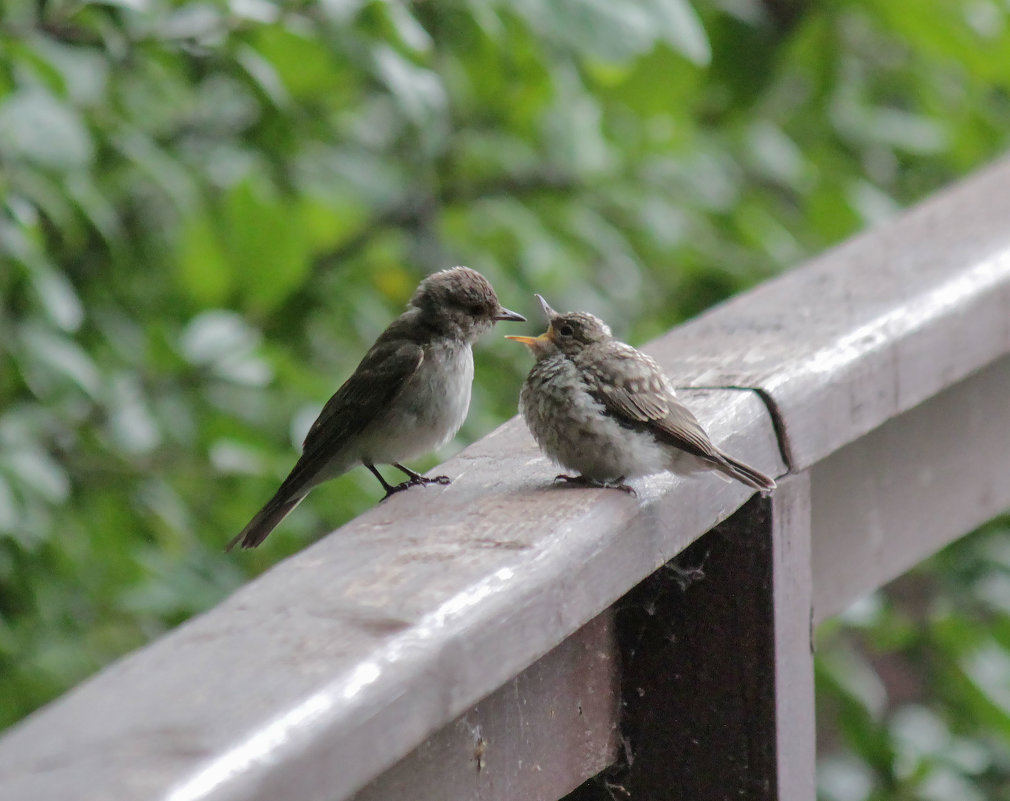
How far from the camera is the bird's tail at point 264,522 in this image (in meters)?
2.98

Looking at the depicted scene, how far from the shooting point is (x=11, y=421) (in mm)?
3008

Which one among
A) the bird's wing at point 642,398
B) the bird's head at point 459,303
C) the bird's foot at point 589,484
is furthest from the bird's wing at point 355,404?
Result: the bird's foot at point 589,484

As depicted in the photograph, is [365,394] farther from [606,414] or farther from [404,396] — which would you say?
[606,414]

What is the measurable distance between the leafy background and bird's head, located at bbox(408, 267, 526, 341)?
297 mm

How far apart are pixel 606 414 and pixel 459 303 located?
3.49 ft

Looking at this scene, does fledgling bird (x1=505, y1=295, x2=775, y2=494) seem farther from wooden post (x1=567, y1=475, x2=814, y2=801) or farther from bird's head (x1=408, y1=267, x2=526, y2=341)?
bird's head (x1=408, y1=267, x2=526, y2=341)

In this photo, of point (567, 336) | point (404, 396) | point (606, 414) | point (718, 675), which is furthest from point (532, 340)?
point (718, 675)

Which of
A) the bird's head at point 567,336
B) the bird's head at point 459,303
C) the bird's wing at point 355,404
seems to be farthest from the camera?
the bird's head at point 459,303

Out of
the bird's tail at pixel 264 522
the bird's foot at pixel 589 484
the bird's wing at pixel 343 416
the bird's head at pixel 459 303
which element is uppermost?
the bird's foot at pixel 589 484

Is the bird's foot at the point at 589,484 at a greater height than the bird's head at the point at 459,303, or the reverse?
the bird's foot at the point at 589,484

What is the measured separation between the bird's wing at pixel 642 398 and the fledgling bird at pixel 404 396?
77 centimetres

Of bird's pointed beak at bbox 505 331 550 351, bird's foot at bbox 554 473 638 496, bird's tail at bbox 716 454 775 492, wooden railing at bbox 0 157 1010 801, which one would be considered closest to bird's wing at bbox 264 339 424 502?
bird's pointed beak at bbox 505 331 550 351

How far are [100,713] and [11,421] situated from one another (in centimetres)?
219

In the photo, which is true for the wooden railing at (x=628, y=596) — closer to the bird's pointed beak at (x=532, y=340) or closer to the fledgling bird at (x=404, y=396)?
the bird's pointed beak at (x=532, y=340)
